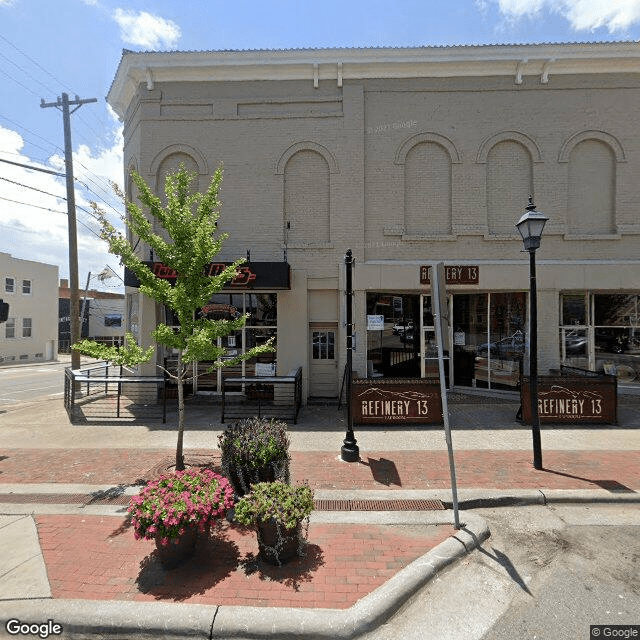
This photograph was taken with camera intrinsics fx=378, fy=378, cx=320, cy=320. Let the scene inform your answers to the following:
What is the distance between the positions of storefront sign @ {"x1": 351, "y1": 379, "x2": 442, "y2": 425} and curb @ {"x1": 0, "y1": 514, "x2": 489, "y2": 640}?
5.40 m

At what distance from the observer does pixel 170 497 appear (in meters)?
3.75

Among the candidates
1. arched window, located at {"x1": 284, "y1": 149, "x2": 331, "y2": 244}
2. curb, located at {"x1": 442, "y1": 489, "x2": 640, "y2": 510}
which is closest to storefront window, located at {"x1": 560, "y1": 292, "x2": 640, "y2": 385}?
curb, located at {"x1": 442, "y1": 489, "x2": 640, "y2": 510}

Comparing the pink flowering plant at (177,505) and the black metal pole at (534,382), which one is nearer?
the pink flowering plant at (177,505)

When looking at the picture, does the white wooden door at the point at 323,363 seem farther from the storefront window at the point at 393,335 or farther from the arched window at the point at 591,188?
the arched window at the point at 591,188

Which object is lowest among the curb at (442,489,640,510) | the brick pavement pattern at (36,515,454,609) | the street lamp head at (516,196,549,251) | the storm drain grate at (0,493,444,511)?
the brick pavement pattern at (36,515,454,609)

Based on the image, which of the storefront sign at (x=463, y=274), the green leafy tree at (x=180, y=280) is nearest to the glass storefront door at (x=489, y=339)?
the storefront sign at (x=463, y=274)

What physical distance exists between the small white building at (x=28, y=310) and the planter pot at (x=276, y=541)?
3493 centimetres

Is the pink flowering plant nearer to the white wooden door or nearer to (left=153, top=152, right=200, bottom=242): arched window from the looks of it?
the white wooden door

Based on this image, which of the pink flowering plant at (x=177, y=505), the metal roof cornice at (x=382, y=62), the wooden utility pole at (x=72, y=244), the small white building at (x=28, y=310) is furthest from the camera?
the small white building at (x=28, y=310)

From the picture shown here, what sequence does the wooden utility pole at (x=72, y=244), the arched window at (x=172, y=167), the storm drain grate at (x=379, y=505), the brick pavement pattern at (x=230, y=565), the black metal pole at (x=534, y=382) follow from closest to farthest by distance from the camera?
the brick pavement pattern at (x=230, y=565)
the storm drain grate at (x=379, y=505)
the black metal pole at (x=534, y=382)
the arched window at (x=172, y=167)
the wooden utility pole at (x=72, y=244)

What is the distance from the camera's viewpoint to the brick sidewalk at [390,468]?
5641 mm

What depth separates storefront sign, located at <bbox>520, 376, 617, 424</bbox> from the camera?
866cm

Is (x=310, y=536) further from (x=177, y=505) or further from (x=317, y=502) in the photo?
(x=177, y=505)

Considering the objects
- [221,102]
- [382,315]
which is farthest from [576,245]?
[221,102]
